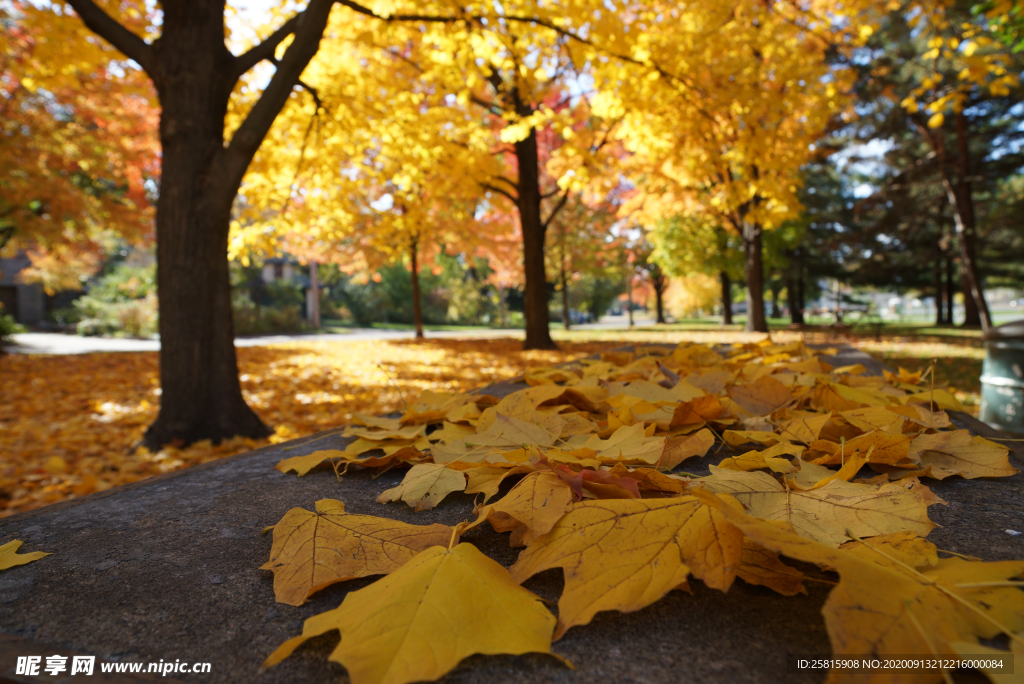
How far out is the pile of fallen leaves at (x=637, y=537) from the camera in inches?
18.1

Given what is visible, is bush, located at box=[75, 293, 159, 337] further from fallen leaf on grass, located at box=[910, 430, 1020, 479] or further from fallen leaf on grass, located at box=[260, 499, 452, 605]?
fallen leaf on grass, located at box=[910, 430, 1020, 479]

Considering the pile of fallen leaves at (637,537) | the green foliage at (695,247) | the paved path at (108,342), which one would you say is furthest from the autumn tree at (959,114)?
the paved path at (108,342)

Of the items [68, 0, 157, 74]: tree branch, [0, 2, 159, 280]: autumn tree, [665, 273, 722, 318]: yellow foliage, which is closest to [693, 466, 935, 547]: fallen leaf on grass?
[68, 0, 157, 74]: tree branch

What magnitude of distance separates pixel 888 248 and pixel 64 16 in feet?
90.6

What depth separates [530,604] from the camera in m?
0.54

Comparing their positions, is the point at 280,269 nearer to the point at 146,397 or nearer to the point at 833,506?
the point at 146,397

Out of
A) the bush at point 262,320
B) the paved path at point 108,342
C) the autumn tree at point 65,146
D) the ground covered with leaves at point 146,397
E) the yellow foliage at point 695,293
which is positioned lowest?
the ground covered with leaves at point 146,397

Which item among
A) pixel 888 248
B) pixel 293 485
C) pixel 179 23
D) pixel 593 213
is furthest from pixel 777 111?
pixel 888 248

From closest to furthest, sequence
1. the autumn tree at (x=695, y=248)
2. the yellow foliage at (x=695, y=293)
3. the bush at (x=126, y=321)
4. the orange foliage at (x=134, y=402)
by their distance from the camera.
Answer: the orange foliage at (x=134, y=402) → the bush at (x=126, y=321) → the autumn tree at (x=695, y=248) → the yellow foliage at (x=695, y=293)

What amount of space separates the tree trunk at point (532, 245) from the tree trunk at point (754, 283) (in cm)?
599

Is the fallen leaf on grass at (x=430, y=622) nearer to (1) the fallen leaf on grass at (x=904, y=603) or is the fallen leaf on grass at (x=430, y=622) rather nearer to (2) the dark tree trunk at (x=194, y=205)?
(1) the fallen leaf on grass at (x=904, y=603)

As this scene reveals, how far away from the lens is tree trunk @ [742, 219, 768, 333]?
481 inches

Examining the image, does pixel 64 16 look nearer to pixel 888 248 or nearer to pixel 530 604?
pixel 530 604

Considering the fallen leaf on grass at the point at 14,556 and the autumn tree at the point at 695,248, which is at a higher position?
the autumn tree at the point at 695,248
